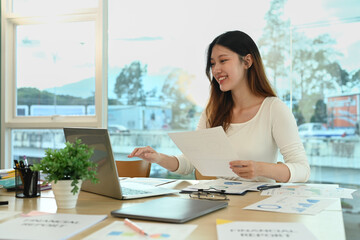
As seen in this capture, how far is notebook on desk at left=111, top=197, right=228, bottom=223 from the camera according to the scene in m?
1.17

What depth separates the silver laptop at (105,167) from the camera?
1482 mm

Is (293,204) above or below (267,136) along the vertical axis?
below

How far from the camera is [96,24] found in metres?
4.05

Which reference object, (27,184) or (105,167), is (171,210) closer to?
(105,167)

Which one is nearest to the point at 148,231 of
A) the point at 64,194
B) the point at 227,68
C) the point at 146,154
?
the point at 64,194

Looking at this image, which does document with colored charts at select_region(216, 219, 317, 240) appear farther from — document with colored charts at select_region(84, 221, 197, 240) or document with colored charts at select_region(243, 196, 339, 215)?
document with colored charts at select_region(243, 196, 339, 215)

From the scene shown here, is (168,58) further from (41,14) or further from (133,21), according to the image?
(41,14)

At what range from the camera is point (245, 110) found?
8.19 ft

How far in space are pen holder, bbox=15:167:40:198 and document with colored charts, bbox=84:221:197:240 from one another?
2.08 feet

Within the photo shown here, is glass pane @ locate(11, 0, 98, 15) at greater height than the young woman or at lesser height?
greater

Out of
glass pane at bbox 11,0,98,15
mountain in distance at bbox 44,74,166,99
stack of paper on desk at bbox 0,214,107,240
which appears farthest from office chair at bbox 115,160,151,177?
glass pane at bbox 11,0,98,15

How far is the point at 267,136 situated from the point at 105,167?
1110 millimetres

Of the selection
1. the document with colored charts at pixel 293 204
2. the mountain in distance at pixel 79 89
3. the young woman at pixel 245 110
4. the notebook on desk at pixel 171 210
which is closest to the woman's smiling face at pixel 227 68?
the young woman at pixel 245 110

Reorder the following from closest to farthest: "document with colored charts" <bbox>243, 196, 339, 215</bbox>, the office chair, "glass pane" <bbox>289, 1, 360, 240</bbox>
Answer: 1. "document with colored charts" <bbox>243, 196, 339, 215</bbox>
2. the office chair
3. "glass pane" <bbox>289, 1, 360, 240</bbox>
